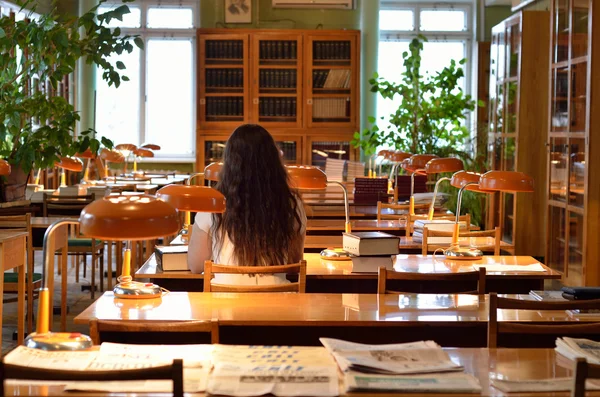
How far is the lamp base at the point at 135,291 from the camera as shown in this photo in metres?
3.55

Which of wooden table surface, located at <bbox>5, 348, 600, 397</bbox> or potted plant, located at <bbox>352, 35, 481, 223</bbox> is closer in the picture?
wooden table surface, located at <bbox>5, 348, 600, 397</bbox>

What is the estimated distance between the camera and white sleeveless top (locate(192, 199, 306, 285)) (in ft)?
13.5

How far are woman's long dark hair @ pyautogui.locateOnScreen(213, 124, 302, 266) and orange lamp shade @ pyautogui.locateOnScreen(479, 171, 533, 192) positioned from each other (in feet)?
3.45

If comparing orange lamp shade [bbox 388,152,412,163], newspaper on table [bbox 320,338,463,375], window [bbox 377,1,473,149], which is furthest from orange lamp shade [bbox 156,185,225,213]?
window [bbox 377,1,473,149]

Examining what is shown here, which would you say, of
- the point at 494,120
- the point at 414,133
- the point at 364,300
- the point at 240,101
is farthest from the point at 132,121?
the point at 364,300

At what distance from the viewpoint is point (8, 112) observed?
19.9 ft

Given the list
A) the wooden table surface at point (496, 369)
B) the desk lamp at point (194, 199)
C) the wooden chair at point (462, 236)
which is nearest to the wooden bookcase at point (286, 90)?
the wooden chair at point (462, 236)

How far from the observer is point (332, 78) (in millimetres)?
12766

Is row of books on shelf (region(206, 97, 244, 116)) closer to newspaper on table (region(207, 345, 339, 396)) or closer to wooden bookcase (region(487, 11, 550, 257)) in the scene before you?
wooden bookcase (region(487, 11, 550, 257))

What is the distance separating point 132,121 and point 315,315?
10428 millimetres

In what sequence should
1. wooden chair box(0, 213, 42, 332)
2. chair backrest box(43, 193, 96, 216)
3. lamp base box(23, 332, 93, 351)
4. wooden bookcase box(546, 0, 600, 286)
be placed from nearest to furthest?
lamp base box(23, 332, 93, 351) < wooden chair box(0, 213, 42, 332) < wooden bookcase box(546, 0, 600, 286) < chair backrest box(43, 193, 96, 216)

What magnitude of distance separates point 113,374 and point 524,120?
26.0 feet

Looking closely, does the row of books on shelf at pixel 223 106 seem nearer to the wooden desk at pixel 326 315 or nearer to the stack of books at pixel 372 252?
the stack of books at pixel 372 252

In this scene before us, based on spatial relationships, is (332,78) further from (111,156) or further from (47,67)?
(47,67)
